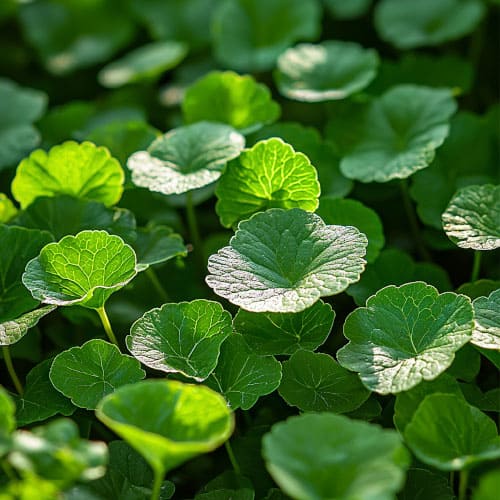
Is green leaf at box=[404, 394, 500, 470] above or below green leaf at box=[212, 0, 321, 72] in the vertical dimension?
below

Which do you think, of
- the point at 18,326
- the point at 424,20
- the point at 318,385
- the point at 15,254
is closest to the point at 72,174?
the point at 15,254

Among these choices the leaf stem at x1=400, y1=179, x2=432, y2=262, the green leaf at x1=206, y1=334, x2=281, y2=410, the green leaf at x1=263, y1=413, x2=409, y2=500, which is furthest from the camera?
the leaf stem at x1=400, y1=179, x2=432, y2=262

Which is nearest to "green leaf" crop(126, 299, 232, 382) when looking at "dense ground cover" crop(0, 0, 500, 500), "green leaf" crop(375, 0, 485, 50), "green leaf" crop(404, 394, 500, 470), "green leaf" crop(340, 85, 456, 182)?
"dense ground cover" crop(0, 0, 500, 500)

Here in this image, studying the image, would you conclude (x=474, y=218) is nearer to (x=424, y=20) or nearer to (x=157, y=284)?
(x=157, y=284)

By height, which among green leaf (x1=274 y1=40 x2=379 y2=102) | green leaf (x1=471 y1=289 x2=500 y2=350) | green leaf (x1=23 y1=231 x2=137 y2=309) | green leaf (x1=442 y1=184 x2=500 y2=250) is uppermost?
green leaf (x1=23 y1=231 x2=137 y2=309)

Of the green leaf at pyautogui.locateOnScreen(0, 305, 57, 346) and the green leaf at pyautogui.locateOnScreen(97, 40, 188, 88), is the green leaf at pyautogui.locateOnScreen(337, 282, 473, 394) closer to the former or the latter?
the green leaf at pyautogui.locateOnScreen(0, 305, 57, 346)

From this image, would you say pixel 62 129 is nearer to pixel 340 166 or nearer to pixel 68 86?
pixel 68 86

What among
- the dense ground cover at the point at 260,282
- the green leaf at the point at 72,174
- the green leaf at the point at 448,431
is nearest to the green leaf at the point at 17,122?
the dense ground cover at the point at 260,282
